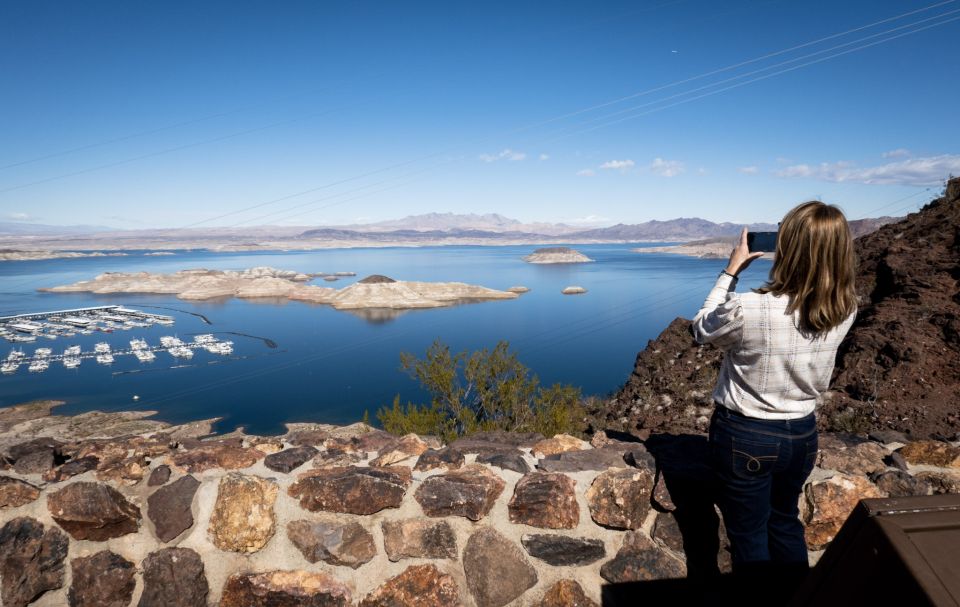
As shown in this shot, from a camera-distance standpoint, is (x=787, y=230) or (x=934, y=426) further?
(x=934, y=426)

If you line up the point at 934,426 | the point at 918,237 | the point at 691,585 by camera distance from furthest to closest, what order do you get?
→ the point at 918,237 → the point at 934,426 → the point at 691,585

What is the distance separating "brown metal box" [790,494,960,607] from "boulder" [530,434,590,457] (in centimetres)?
168

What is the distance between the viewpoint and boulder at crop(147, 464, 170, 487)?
2238mm

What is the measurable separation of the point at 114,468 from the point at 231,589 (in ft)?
2.36

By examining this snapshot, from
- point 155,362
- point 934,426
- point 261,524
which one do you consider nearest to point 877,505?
point 261,524

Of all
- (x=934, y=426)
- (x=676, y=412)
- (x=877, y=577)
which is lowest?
(x=676, y=412)

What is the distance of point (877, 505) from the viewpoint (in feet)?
2.75

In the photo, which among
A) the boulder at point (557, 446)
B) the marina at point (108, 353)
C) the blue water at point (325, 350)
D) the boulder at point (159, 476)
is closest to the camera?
the boulder at point (159, 476)

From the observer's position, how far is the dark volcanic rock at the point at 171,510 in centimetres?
214

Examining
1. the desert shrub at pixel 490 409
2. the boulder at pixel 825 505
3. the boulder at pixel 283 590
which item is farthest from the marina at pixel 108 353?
the boulder at pixel 825 505

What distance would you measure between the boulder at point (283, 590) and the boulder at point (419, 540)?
24 cm

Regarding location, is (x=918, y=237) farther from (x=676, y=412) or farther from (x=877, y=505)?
(x=877, y=505)

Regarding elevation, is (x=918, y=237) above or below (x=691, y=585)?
above

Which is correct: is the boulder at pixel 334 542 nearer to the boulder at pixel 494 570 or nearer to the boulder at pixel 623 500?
the boulder at pixel 494 570
